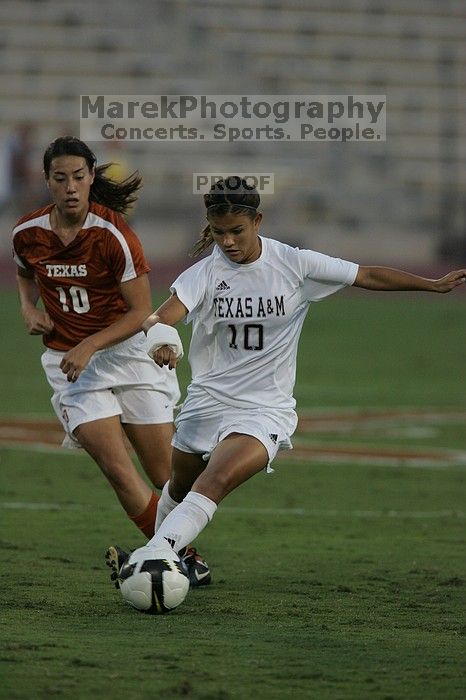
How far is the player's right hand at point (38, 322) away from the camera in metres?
6.88

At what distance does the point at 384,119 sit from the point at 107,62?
25.5ft

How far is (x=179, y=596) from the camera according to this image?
586 cm

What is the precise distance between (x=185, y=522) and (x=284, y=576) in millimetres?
1202

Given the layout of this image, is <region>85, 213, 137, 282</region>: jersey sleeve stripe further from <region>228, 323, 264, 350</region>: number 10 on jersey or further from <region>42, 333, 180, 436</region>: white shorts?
<region>228, 323, 264, 350</region>: number 10 on jersey

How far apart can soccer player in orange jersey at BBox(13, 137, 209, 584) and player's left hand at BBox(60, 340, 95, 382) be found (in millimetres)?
20

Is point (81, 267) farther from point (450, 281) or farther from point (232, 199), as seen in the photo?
point (450, 281)

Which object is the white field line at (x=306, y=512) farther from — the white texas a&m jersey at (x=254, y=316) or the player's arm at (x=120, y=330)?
the white texas a&m jersey at (x=254, y=316)

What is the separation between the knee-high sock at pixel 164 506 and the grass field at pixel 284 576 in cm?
41

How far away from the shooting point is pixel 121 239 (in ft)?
22.4

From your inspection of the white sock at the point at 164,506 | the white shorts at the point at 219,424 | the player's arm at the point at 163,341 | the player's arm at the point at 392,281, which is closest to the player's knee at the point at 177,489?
the white sock at the point at 164,506

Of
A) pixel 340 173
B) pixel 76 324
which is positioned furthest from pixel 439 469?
pixel 340 173

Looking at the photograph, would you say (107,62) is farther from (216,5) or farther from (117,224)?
(117,224)

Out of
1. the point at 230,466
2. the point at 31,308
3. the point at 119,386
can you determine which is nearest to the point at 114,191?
the point at 31,308

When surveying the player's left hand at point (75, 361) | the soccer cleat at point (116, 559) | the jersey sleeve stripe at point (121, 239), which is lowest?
the soccer cleat at point (116, 559)
